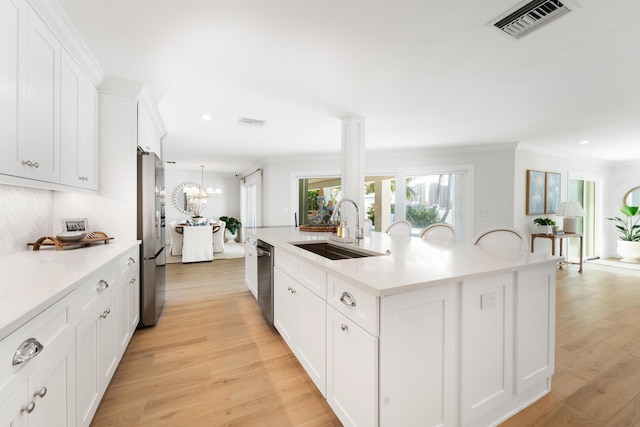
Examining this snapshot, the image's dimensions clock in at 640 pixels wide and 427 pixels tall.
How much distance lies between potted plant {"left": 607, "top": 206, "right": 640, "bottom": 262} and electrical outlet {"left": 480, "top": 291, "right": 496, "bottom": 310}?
7.73 metres

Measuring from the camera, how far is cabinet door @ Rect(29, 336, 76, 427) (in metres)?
0.96

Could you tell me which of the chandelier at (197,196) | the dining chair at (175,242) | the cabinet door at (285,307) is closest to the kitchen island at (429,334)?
the cabinet door at (285,307)

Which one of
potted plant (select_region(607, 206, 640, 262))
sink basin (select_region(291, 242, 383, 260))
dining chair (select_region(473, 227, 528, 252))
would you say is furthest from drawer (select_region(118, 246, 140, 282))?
potted plant (select_region(607, 206, 640, 262))

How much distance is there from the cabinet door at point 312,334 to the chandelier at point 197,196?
283 inches

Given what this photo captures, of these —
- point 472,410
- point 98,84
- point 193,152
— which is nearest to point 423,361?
point 472,410

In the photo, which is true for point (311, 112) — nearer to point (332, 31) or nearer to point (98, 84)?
point (332, 31)

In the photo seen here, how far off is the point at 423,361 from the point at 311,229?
7.45ft

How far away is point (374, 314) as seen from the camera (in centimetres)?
118

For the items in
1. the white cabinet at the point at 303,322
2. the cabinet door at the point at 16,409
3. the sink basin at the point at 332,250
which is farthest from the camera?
the sink basin at the point at 332,250

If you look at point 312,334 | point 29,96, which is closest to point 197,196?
point 29,96

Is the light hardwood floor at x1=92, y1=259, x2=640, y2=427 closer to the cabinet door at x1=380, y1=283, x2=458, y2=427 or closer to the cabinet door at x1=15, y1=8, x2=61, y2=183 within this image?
the cabinet door at x1=380, y1=283, x2=458, y2=427

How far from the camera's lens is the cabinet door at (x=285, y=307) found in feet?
6.93

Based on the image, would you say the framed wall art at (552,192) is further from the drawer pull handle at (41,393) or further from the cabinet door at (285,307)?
the drawer pull handle at (41,393)

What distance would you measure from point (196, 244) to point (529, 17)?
19.8 ft
